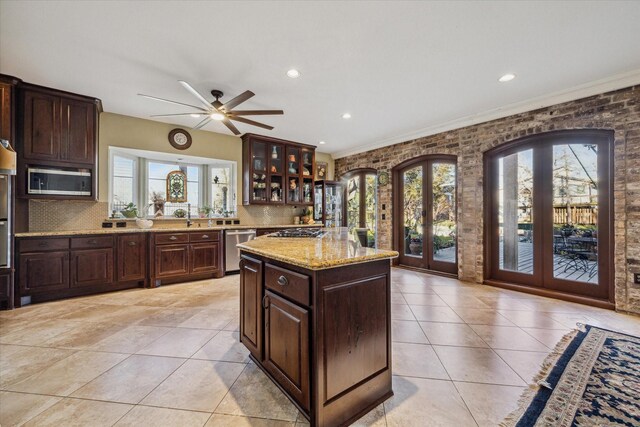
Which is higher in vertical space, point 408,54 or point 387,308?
point 408,54

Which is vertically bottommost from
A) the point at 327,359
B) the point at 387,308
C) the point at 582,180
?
the point at 327,359

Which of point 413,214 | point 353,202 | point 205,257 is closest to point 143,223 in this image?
point 205,257

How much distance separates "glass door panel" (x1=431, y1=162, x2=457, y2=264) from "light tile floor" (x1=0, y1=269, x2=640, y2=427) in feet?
4.96

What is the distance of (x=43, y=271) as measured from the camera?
328 cm

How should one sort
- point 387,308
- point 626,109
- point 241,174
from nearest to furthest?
1. point 387,308
2. point 626,109
3. point 241,174

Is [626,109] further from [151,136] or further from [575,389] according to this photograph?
[151,136]

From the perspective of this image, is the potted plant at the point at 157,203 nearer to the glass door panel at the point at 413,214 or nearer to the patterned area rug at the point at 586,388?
the glass door panel at the point at 413,214

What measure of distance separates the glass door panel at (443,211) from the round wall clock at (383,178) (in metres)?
0.98

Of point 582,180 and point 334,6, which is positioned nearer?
point 334,6

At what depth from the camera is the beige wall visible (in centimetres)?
408

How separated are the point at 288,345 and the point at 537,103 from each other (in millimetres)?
4410

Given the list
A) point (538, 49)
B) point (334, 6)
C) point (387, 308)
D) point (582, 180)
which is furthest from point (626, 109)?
point (387, 308)

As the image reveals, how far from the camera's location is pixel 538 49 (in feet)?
8.18

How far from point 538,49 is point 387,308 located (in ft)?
9.50
